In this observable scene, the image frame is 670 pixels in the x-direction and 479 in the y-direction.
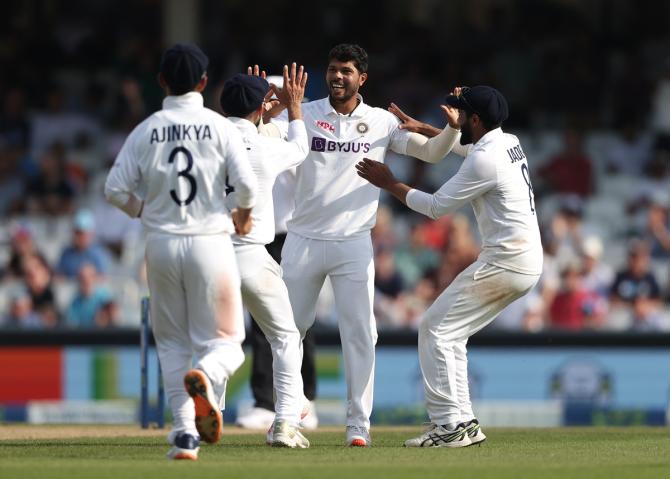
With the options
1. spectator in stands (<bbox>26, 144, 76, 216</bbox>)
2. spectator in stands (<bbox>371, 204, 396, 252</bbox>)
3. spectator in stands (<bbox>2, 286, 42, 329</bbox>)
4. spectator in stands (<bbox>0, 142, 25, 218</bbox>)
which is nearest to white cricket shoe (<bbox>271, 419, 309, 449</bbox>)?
spectator in stands (<bbox>2, 286, 42, 329</bbox>)

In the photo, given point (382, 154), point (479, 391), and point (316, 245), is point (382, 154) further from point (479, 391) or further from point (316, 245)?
point (479, 391)

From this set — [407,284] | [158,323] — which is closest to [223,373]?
[158,323]

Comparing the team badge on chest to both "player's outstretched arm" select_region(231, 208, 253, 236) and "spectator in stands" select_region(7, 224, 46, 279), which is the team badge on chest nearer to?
"player's outstretched arm" select_region(231, 208, 253, 236)

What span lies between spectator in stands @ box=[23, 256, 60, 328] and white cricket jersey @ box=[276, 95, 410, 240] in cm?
625

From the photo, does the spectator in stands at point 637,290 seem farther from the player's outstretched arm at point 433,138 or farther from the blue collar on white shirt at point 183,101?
the blue collar on white shirt at point 183,101

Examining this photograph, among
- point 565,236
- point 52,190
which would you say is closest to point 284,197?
point 565,236

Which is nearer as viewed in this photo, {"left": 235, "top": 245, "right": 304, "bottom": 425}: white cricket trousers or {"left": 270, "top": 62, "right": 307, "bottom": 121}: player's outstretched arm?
{"left": 235, "top": 245, "right": 304, "bottom": 425}: white cricket trousers

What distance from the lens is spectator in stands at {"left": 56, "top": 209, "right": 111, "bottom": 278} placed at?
16.0 m

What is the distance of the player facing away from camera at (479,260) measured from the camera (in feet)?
30.6

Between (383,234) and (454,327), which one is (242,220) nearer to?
(454,327)

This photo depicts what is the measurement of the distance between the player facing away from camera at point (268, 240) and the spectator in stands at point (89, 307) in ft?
20.3

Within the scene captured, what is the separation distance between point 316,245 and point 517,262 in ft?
4.22

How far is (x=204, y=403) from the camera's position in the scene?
7.91 metres

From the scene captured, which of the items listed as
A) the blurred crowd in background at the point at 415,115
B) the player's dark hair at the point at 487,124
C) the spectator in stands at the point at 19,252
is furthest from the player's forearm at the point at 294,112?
the spectator in stands at the point at 19,252
